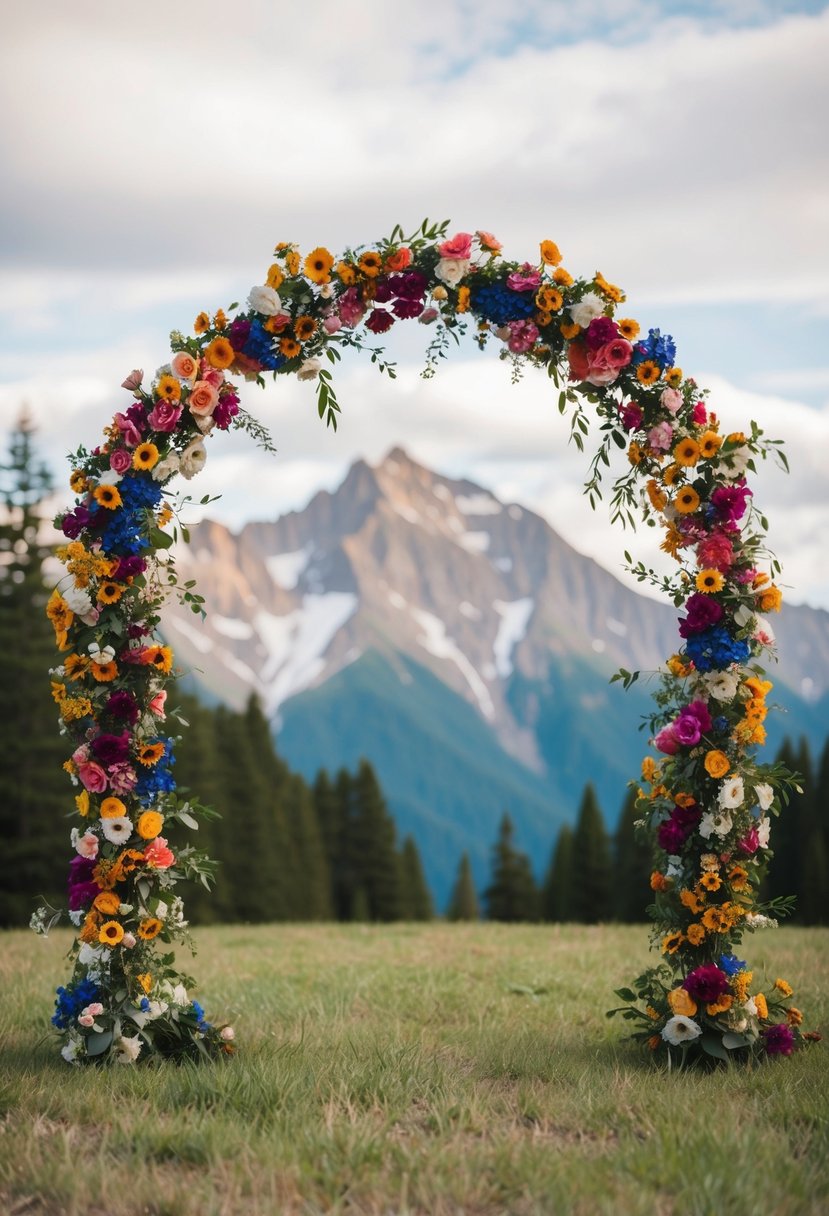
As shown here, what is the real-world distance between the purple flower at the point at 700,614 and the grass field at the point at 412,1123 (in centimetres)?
286

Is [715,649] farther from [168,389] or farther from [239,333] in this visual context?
[168,389]

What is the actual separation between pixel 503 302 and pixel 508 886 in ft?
162

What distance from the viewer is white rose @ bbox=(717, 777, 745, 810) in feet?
24.3

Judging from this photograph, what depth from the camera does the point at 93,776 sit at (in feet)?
24.3

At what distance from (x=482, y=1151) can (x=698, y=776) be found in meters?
3.21

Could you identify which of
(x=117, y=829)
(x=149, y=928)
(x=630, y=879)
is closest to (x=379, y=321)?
(x=117, y=829)

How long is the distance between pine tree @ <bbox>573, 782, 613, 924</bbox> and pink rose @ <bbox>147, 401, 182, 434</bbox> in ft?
152

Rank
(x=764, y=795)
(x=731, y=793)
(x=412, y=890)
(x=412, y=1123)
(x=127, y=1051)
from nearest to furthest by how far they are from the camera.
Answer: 1. (x=412, y=1123)
2. (x=127, y=1051)
3. (x=731, y=793)
4. (x=764, y=795)
5. (x=412, y=890)

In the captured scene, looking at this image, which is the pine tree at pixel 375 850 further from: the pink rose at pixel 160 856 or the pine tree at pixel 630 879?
the pink rose at pixel 160 856

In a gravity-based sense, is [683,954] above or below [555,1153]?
above

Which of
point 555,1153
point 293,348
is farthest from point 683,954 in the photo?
point 293,348

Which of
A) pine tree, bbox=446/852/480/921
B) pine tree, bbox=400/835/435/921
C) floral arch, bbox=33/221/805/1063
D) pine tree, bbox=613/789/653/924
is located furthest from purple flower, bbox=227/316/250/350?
pine tree, bbox=446/852/480/921

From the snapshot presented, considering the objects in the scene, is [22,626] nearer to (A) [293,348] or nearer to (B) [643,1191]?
(A) [293,348]

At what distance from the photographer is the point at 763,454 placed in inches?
311
